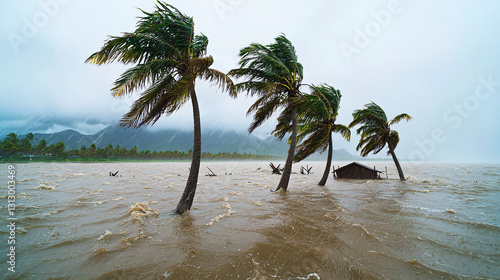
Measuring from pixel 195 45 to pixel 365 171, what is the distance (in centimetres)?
2091

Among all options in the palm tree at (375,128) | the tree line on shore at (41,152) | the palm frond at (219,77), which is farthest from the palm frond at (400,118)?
the tree line on shore at (41,152)

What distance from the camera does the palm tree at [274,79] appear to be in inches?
409

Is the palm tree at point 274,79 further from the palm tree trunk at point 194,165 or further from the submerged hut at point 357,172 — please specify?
the submerged hut at point 357,172

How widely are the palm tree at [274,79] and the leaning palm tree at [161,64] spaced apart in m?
3.90

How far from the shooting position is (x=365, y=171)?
20094mm

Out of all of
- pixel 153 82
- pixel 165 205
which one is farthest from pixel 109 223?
pixel 153 82

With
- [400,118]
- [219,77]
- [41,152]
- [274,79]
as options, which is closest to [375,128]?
[400,118]

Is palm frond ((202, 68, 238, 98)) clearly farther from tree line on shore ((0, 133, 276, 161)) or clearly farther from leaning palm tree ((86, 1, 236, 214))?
tree line on shore ((0, 133, 276, 161))

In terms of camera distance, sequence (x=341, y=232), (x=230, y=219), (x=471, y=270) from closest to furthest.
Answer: (x=471, y=270)
(x=341, y=232)
(x=230, y=219)

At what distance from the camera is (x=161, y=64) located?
21.2 feet

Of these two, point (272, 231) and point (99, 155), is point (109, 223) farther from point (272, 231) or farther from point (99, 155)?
point (99, 155)

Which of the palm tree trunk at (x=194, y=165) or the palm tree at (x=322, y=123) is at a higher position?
the palm tree at (x=322, y=123)

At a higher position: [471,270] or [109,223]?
[471,270]

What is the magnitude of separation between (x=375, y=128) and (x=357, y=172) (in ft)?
19.1
